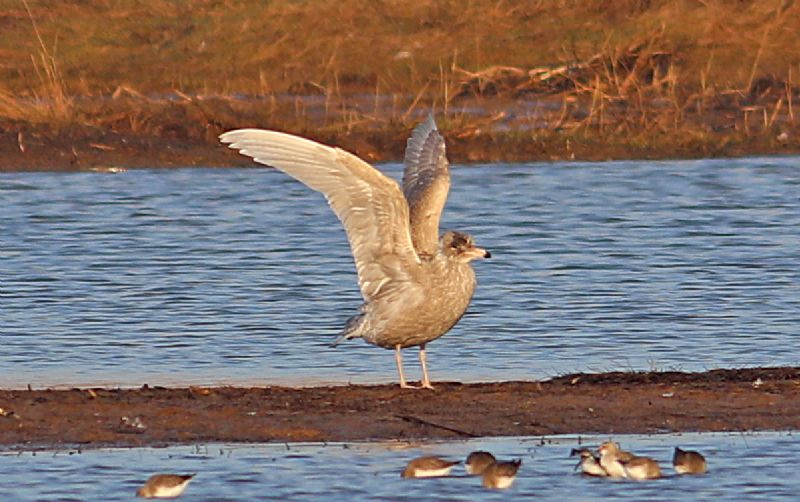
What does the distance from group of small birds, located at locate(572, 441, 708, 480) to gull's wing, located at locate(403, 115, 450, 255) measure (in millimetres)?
1947

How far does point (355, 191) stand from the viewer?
932 centimetres

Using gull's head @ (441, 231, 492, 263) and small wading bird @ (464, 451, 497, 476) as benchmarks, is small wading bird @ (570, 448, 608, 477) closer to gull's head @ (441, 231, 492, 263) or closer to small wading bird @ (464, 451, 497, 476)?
small wading bird @ (464, 451, 497, 476)

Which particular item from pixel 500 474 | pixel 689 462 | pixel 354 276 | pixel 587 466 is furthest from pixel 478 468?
pixel 354 276

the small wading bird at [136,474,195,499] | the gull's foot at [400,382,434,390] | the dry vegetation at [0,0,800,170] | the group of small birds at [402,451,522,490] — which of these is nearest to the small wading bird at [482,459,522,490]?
the group of small birds at [402,451,522,490]

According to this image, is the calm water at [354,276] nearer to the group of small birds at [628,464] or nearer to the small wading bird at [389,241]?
the group of small birds at [628,464]

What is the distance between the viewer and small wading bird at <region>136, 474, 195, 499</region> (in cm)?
790

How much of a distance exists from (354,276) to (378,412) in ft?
19.9

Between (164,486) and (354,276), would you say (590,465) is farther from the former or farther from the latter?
(354,276)

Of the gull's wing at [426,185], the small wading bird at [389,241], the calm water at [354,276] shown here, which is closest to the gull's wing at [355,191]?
the small wading bird at [389,241]

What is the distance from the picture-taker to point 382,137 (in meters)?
21.6

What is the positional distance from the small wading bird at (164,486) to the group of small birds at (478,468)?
0.95 metres

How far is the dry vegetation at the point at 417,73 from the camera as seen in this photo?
72.1 ft

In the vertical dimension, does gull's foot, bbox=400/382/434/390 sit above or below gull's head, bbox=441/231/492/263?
below

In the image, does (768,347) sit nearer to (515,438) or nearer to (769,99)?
(515,438)
